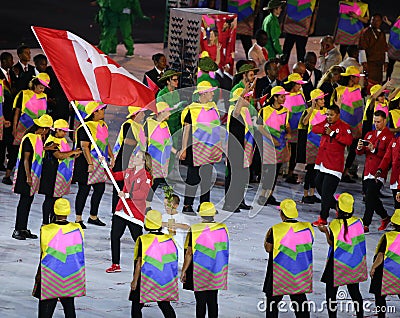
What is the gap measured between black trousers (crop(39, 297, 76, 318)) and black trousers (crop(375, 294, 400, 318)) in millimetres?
3208

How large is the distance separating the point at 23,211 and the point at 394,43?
9.79m

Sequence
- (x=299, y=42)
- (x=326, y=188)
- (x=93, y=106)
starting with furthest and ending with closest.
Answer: (x=299, y=42), (x=326, y=188), (x=93, y=106)

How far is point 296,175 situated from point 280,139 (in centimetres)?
182

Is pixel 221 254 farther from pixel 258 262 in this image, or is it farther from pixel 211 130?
pixel 211 130

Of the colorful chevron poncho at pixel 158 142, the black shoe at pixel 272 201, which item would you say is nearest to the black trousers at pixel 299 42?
the black shoe at pixel 272 201

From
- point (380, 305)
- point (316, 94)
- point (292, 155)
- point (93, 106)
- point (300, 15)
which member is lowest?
point (292, 155)

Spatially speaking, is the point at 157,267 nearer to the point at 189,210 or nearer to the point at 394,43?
the point at 189,210

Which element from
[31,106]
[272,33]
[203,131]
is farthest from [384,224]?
[272,33]

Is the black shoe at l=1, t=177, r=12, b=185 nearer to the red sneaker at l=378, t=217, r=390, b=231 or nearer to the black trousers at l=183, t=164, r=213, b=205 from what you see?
the black trousers at l=183, t=164, r=213, b=205

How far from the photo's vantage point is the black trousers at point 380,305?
1223 centimetres

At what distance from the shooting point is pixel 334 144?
15.2 meters

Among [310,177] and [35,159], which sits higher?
[35,159]

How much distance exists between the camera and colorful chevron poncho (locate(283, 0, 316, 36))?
21.4m

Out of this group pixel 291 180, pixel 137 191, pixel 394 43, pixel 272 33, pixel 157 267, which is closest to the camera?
pixel 157 267
